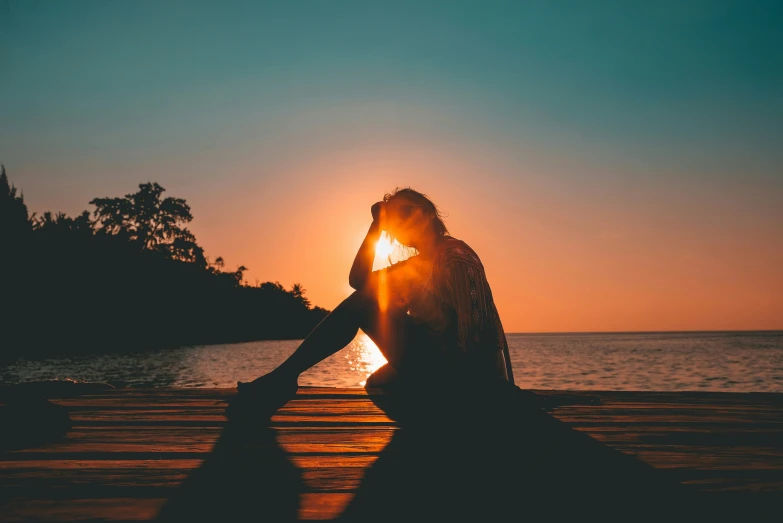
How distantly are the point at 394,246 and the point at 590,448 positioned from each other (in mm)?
1904

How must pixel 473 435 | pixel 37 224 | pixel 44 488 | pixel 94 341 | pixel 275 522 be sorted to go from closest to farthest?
pixel 275 522 → pixel 44 488 → pixel 473 435 → pixel 37 224 → pixel 94 341

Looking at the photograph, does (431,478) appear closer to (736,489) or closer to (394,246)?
(736,489)

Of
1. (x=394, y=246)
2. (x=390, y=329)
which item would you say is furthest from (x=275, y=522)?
(x=394, y=246)

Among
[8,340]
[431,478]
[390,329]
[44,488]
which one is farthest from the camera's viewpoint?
[8,340]

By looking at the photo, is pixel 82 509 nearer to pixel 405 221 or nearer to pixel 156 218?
pixel 405 221

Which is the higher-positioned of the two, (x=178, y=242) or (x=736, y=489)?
(x=178, y=242)

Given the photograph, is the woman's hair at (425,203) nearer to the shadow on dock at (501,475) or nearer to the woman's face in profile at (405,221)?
the woman's face in profile at (405,221)

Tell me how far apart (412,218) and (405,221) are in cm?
6

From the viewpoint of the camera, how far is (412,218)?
11.7ft

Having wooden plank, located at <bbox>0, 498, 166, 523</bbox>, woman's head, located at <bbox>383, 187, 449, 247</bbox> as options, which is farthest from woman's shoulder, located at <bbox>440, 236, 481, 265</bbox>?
wooden plank, located at <bbox>0, 498, 166, 523</bbox>

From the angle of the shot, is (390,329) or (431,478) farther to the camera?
(390,329)

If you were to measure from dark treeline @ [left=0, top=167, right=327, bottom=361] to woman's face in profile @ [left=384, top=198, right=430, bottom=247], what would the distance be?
36898 millimetres

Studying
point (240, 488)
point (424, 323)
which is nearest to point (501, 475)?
point (240, 488)

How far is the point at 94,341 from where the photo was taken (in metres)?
46.6
